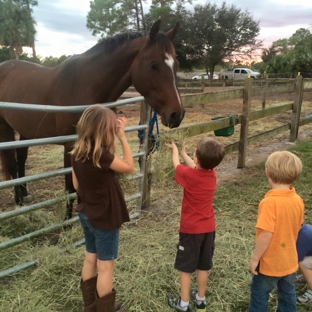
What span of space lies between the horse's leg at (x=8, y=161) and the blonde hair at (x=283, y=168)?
122 inches

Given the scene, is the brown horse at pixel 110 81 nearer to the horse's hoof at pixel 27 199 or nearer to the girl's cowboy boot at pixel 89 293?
the horse's hoof at pixel 27 199

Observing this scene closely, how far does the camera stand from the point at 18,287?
7.64 feet

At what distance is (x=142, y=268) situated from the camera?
2547 mm

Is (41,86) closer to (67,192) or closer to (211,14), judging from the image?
(67,192)

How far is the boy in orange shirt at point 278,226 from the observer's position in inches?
67.1

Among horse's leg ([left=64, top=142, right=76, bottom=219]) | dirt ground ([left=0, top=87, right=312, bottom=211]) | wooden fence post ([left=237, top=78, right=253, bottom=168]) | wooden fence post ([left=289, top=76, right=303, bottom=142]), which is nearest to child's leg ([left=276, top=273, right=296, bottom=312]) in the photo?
horse's leg ([left=64, top=142, right=76, bottom=219])

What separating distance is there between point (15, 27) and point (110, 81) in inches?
1594

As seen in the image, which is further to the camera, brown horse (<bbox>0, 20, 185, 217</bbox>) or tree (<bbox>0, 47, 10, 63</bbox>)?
tree (<bbox>0, 47, 10, 63</bbox>)

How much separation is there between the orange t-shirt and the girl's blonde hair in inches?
36.5

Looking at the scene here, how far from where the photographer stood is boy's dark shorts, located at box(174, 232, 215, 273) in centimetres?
A: 201

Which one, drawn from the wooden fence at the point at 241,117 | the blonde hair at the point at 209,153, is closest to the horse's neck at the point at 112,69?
the wooden fence at the point at 241,117

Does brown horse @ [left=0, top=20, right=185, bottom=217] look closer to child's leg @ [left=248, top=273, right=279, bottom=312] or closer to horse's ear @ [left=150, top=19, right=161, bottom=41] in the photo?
horse's ear @ [left=150, top=19, right=161, bottom=41]

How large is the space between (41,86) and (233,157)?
403 centimetres

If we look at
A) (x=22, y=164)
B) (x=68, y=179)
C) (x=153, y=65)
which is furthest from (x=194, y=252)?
(x=22, y=164)
